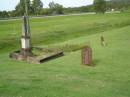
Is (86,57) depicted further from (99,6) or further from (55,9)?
(55,9)

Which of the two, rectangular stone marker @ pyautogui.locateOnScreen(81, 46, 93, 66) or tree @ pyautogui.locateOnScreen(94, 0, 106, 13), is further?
tree @ pyautogui.locateOnScreen(94, 0, 106, 13)

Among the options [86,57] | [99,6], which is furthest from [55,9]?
[86,57]

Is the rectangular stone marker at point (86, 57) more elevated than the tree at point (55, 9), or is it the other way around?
the tree at point (55, 9)

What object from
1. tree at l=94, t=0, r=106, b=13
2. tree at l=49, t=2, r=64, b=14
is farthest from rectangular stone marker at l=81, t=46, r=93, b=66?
tree at l=49, t=2, r=64, b=14

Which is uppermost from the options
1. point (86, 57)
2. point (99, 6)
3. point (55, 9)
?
point (55, 9)

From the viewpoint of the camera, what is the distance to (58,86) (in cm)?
842

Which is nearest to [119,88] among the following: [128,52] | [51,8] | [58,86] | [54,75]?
[58,86]

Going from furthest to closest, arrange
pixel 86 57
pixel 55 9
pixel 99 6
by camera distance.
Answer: pixel 55 9, pixel 99 6, pixel 86 57

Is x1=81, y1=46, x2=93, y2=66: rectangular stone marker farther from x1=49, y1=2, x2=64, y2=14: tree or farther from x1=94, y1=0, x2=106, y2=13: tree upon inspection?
x1=49, y1=2, x2=64, y2=14: tree

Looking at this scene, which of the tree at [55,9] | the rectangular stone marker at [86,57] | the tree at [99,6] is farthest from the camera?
the tree at [55,9]

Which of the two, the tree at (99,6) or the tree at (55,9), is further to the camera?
the tree at (55,9)

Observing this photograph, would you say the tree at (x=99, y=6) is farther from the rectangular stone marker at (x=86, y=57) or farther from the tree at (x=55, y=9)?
the rectangular stone marker at (x=86, y=57)

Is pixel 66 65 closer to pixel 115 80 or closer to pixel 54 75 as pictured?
pixel 54 75

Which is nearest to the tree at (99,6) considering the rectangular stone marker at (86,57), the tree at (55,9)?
the tree at (55,9)
